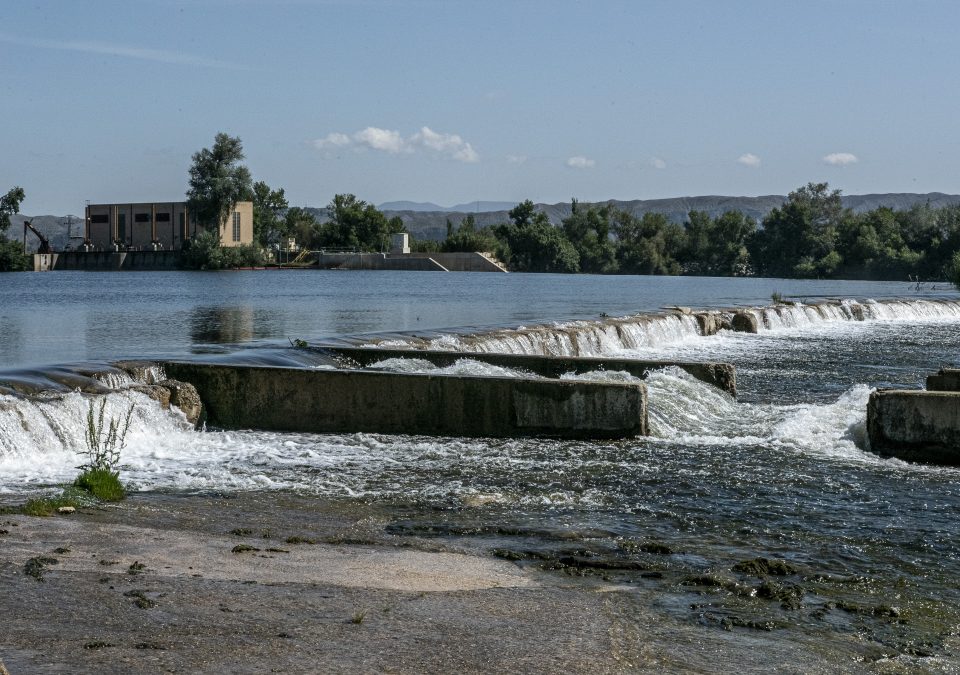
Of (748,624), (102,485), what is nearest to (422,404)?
(102,485)

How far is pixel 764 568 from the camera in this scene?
8258 mm

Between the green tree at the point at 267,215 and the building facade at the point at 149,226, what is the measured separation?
10941 mm

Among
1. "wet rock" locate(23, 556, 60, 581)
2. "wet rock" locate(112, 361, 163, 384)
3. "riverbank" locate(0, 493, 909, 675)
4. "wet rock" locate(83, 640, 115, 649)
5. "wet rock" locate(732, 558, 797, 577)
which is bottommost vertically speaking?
"wet rock" locate(732, 558, 797, 577)

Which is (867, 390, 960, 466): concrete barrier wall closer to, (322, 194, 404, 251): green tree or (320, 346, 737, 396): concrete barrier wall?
(320, 346, 737, 396): concrete barrier wall

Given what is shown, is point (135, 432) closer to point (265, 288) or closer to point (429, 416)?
point (429, 416)

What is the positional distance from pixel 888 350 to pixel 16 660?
93.5 ft

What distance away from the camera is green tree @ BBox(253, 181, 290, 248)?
5674 inches

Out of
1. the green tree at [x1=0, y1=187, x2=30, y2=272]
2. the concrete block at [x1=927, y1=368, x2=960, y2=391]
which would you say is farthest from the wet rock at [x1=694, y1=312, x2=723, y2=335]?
the green tree at [x1=0, y1=187, x2=30, y2=272]

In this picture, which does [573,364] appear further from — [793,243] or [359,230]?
[359,230]

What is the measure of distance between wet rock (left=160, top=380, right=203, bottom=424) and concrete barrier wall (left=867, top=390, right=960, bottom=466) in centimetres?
863

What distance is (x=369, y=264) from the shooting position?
131375 millimetres

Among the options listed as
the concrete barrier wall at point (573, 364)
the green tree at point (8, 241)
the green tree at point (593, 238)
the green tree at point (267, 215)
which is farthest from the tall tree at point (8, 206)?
the concrete barrier wall at point (573, 364)

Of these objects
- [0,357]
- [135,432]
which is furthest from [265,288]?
[135,432]

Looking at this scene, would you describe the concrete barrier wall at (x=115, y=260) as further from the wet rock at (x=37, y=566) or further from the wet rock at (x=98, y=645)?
the wet rock at (x=98, y=645)
